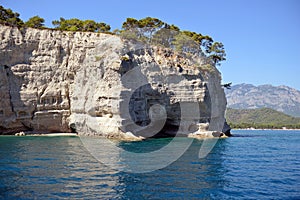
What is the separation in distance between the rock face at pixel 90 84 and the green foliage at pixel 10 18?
5.75 ft

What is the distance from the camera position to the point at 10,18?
39531 millimetres

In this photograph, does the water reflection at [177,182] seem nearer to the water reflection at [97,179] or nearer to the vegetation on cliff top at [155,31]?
the water reflection at [97,179]

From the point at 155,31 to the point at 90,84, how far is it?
47.1 feet

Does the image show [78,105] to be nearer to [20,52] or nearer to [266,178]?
[20,52]

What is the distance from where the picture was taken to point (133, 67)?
3431 centimetres

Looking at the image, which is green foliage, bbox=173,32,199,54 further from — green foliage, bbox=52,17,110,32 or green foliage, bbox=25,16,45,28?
green foliage, bbox=25,16,45,28

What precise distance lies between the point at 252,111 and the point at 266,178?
160 metres

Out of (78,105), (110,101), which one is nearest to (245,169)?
(110,101)

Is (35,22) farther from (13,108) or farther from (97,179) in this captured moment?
(97,179)

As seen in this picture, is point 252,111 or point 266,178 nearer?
point 266,178

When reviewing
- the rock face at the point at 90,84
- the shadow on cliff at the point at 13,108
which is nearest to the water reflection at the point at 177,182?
the rock face at the point at 90,84

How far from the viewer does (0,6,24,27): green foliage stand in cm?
3858

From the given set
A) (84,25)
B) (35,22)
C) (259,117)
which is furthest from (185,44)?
(259,117)

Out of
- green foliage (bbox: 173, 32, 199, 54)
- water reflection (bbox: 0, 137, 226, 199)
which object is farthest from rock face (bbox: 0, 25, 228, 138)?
water reflection (bbox: 0, 137, 226, 199)
